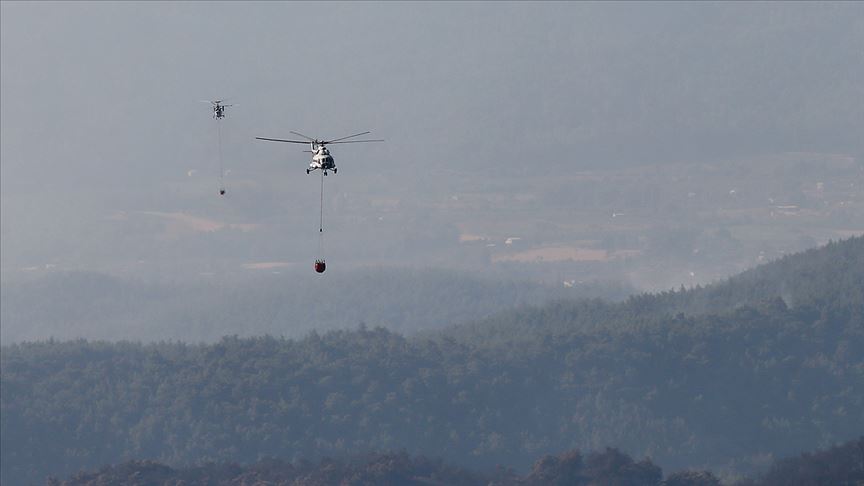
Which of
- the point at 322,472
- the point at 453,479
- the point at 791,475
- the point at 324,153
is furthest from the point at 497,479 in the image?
the point at 324,153

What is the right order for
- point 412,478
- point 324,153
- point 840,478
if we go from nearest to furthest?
point 324,153 < point 840,478 < point 412,478

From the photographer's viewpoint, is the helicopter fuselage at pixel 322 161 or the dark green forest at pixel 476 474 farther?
the dark green forest at pixel 476 474

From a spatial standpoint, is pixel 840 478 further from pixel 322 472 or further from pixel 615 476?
pixel 322 472

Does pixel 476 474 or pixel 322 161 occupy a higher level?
pixel 322 161

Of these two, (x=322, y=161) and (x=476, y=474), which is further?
(x=476, y=474)

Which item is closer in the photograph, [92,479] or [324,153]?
[324,153]

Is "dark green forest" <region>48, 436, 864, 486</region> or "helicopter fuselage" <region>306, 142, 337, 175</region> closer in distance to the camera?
"helicopter fuselage" <region>306, 142, 337, 175</region>

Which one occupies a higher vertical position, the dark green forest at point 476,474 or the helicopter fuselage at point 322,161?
the helicopter fuselage at point 322,161

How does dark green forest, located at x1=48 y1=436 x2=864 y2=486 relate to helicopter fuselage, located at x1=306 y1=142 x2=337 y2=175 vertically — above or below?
below
